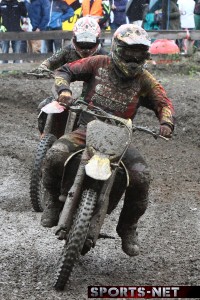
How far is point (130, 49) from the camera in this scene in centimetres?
658

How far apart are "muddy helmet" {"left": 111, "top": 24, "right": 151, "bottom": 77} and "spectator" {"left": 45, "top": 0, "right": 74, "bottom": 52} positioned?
12279 mm

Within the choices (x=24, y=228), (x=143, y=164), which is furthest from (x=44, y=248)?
(x=143, y=164)

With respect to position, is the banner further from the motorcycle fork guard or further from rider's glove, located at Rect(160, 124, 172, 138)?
rider's glove, located at Rect(160, 124, 172, 138)

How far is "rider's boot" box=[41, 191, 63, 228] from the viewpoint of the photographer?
21.4 feet

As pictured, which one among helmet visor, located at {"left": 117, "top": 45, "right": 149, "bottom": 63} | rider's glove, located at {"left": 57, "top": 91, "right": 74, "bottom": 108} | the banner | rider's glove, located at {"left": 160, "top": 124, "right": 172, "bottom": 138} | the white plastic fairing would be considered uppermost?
helmet visor, located at {"left": 117, "top": 45, "right": 149, "bottom": 63}

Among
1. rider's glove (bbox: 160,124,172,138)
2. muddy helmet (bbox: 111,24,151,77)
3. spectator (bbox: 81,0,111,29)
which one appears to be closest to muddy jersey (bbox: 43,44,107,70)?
muddy helmet (bbox: 111,24,151,77)

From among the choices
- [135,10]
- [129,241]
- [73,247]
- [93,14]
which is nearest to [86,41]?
[129,241]

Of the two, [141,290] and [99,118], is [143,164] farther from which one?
[141,290]

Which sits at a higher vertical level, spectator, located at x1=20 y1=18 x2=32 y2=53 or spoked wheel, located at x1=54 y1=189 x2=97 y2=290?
spoked wheel, located at x1=54 y1=189 x2=97 y2=290

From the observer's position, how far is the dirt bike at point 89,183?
571 cm

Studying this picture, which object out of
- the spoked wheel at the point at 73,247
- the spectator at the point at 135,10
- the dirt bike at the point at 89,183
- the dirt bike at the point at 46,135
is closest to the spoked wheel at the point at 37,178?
the dirt bike at the point at 46,135

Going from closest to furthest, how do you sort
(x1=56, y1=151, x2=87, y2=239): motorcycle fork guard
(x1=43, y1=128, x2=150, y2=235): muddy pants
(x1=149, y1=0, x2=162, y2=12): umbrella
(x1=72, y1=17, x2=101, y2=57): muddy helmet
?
(x1=56, y1=151, x2=87, y2=239): motorcycle fork guard
(x1=43, y1=128, x2=150, y2=235): muddy pants
(x1=72, y1=17, x2=101, y2=57): muddy helmet
(x1=149, y1=0, x2=162, y2=12): umbrella

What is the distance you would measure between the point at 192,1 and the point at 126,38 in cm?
1276

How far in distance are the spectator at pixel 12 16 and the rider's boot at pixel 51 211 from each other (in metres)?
12.8
